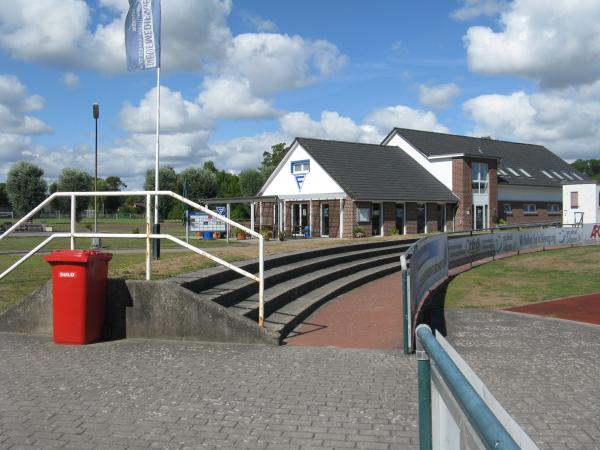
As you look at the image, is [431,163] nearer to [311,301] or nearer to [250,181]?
[311,301]

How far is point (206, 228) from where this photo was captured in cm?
3039

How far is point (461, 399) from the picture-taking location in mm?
1712

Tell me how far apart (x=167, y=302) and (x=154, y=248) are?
6114 mm

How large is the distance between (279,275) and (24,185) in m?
71.5

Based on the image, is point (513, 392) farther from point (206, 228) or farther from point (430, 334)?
point (206, 228)

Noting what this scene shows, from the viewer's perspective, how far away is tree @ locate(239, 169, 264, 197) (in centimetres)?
8604

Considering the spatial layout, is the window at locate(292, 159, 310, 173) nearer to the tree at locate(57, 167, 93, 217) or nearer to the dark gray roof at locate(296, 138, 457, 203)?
the dark gray roof at locate(296, 138, 457, 203)

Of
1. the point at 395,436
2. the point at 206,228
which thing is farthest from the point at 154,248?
the point at 206,228

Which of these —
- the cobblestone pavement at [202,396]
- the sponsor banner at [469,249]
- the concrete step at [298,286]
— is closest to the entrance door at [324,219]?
the sponsor banner at [469,249]

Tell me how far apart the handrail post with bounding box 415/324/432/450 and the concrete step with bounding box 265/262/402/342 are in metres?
5.92

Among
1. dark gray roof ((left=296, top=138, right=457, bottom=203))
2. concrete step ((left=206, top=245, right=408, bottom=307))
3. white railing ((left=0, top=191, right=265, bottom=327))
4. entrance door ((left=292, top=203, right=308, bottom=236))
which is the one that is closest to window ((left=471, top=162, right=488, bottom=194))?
dark gray roof ((left=296, top=138, right=457, bottom=203))

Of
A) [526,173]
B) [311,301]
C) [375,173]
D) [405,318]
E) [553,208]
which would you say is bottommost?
[311,301]

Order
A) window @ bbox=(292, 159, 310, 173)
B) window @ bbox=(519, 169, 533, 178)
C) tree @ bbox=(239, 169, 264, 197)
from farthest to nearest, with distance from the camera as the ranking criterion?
tree @ bbox=(239, 169, 264, 197), window @ bbox=(519, 169, 533, 178), window @ bbox=(292, 159, 310, 173)

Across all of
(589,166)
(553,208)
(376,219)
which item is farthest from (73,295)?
(589,166)
